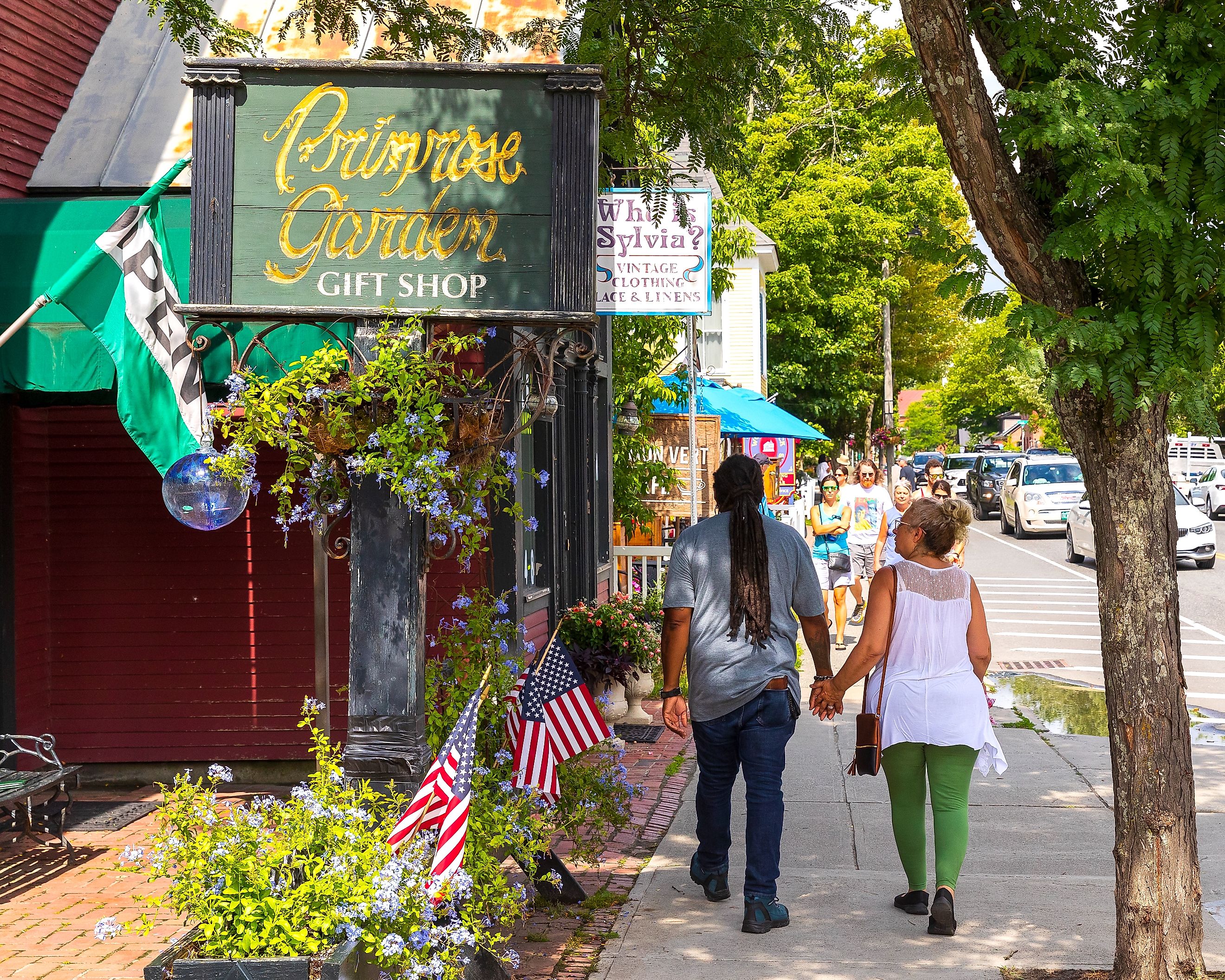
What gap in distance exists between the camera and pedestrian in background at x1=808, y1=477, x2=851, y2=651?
13203 millimetres

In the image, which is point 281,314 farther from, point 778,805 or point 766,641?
point 778,805

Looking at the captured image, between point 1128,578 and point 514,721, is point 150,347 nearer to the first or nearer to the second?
point 514,721

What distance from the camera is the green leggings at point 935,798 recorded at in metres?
5.23

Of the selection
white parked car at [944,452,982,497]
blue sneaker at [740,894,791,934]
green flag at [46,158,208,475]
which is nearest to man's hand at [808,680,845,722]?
blue sneaker at [740,894,791,934]

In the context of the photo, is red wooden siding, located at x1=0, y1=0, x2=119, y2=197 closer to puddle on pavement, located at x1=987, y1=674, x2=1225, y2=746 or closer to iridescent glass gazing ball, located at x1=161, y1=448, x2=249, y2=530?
iridescent glass gazing ball, located at x1=161, y1=448, x2=249, y2=530

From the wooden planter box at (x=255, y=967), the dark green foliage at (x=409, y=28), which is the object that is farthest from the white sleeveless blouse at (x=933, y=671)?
the dark green foliage at (x=409, y=28)

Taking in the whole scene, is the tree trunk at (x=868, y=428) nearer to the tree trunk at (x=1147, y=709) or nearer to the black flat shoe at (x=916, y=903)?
the black flat shoe at (x=916, y=903)

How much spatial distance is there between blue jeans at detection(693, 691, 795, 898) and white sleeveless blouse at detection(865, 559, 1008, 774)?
0.46 m

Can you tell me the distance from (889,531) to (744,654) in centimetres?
906

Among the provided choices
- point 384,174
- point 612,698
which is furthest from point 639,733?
point 384,174

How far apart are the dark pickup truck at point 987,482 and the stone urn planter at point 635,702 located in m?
28.4

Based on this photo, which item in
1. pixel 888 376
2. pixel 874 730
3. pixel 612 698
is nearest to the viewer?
pixel 874 730

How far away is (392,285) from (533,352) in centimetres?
61

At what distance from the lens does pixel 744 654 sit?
5.38m
